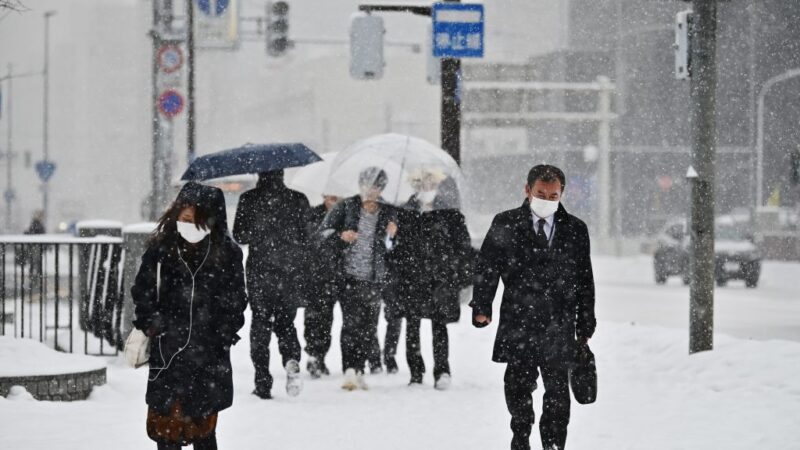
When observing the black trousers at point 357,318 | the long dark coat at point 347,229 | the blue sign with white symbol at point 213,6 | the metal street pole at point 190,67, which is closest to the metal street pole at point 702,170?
the long dark coat at point 347,229

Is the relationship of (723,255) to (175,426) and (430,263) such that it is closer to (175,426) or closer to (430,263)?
(430,263)

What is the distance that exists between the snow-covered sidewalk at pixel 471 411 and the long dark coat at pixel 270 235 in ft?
3.28

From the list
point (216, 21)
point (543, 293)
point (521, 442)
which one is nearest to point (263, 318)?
point (521, 442)

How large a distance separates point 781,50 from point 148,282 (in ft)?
173

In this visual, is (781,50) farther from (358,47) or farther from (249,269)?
(249,269)

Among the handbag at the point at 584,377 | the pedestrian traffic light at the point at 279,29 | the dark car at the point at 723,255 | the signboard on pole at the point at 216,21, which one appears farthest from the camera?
the dark car at the point at 723,255

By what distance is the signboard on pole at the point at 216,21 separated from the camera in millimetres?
22984

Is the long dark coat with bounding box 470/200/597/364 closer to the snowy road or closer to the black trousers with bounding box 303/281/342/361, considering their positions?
the black trousers with bounding box 303/281/342/361

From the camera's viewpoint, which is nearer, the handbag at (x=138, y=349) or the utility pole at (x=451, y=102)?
the handbag at (x=138, y=349)

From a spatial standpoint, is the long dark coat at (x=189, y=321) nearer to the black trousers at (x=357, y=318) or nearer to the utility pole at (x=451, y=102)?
the black trousers at (x=357, y=318)

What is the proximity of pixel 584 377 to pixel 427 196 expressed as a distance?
3.87 m

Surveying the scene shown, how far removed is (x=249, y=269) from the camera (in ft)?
30.3

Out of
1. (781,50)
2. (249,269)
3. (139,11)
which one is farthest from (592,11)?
(139,11)

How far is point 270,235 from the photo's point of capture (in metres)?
9.25
